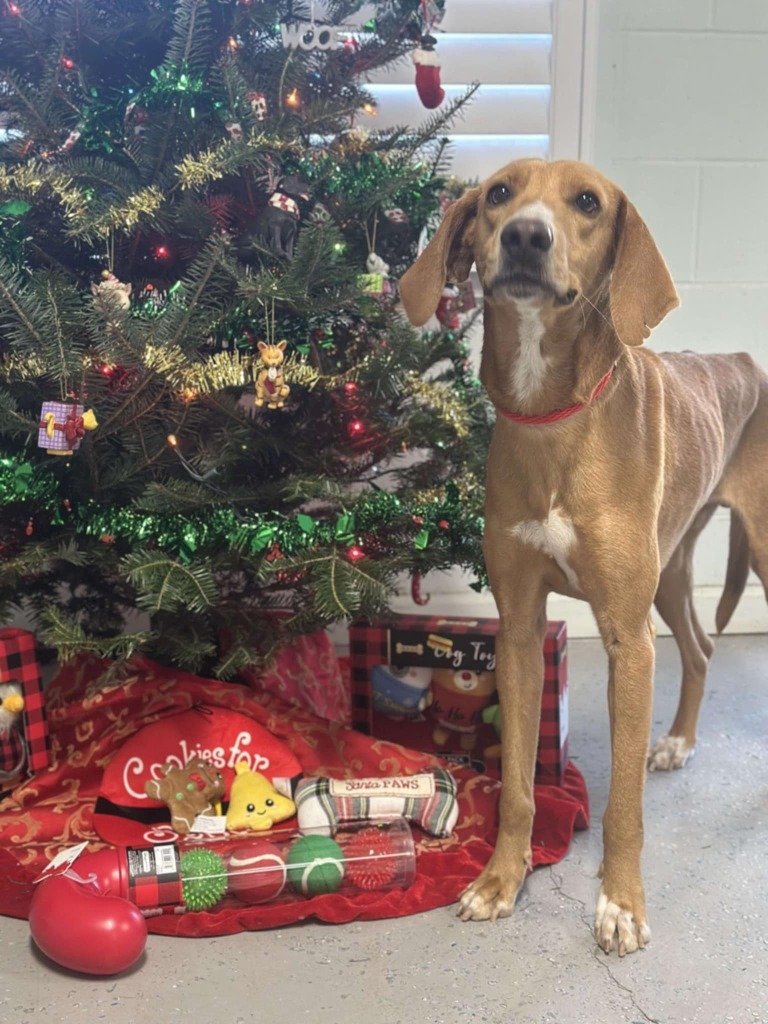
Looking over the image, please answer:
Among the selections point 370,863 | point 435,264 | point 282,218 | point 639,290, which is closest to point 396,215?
point 282,218

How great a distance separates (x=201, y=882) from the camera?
1770 mm

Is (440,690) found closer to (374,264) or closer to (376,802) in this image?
(376,802)

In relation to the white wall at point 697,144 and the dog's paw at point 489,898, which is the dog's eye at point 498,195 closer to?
the dog's paw at point 489,898

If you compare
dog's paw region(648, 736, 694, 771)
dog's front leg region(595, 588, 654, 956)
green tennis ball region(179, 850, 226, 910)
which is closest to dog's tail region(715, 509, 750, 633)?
dog's paw region(648, 736, 694, 771)

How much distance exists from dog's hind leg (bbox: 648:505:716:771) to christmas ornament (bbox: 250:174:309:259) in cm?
118

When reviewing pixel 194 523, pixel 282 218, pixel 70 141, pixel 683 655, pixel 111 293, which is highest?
pixel 70 141

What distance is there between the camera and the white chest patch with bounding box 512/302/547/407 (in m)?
1.65

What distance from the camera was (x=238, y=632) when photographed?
7.00 feet

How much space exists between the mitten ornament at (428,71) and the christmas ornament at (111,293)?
85cm

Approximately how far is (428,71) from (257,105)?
1.58 ft

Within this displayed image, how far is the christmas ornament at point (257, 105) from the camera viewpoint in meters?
1.93

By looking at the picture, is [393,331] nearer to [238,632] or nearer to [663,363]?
[663,363]

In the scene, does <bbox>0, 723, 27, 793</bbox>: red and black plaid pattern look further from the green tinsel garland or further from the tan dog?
the tan dog

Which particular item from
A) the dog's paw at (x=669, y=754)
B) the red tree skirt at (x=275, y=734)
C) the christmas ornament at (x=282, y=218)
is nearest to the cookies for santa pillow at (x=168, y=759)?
the red tree skirt at (x=275, y=734)
